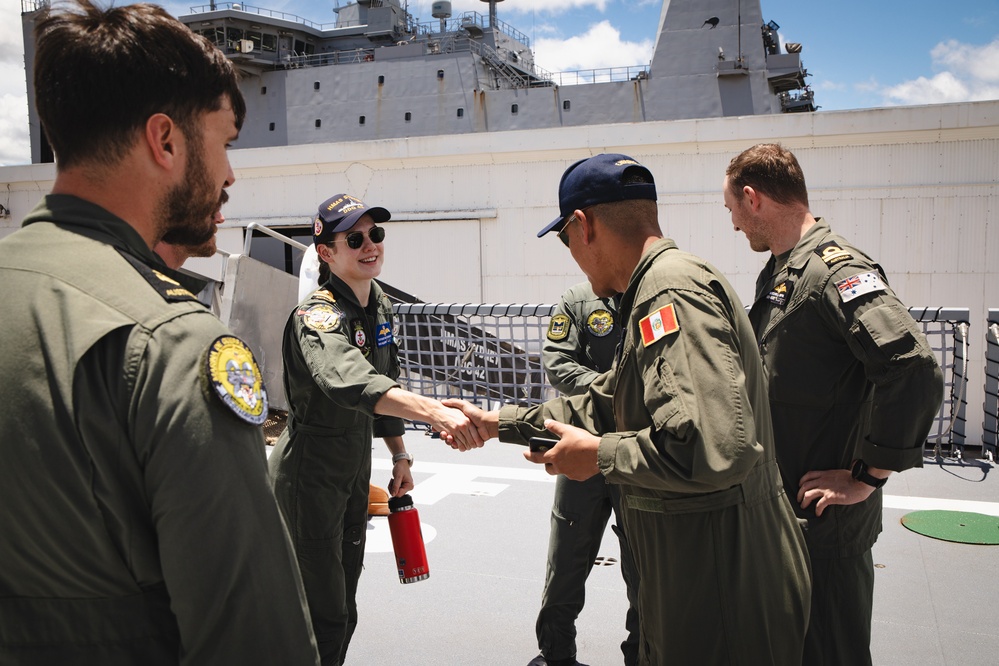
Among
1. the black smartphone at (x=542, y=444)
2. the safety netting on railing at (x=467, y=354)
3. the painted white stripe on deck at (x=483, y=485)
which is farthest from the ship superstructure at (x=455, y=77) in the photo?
the black smartphone at (x=542, y=444)

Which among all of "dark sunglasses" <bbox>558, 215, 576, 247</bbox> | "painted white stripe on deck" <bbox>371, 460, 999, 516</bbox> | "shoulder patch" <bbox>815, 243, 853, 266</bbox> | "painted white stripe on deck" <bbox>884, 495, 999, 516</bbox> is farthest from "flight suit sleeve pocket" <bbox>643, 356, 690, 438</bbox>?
"painted white stripe on deck" <bbox>884, 495, 999, 516</bbox>

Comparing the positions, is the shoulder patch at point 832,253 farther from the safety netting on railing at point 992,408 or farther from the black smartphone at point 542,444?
the safety netting on railing at point 992,408

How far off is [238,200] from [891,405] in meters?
16.5

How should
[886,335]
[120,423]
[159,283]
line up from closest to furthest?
[120,423] < [159,283] < [886,335]

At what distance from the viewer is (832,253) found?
102 inches

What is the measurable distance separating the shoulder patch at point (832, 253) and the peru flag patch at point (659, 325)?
109cm

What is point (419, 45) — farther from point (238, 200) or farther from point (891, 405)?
point (891, 405)

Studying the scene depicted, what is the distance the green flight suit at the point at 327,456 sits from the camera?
2801 millimetres

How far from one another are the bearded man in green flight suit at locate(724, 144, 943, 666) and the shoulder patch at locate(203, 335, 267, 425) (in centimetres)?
202

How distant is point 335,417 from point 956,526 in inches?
169

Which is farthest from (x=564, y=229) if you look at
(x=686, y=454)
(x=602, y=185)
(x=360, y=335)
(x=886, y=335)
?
(x=360, y=335)

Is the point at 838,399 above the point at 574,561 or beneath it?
above

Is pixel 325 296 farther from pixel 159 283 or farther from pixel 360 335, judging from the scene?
pixel 159 283

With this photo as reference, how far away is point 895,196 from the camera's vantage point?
504 inches
